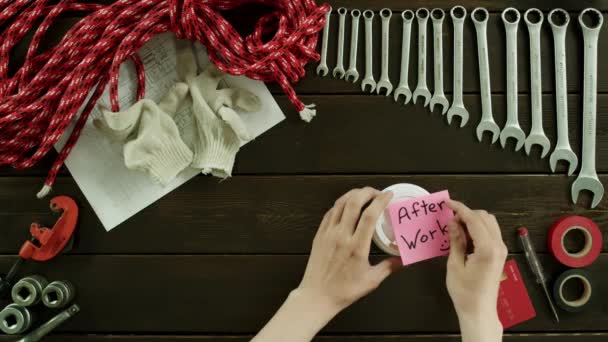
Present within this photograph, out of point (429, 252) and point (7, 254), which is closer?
point (429, 252)

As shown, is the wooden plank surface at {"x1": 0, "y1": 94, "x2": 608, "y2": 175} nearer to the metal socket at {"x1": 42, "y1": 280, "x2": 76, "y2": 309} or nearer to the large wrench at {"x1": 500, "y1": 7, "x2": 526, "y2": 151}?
the large wrench at {"x1": 500, "y1": 7, "x2": 526, "y2": 151}

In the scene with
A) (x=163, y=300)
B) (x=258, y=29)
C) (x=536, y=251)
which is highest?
(x=258, y=29)

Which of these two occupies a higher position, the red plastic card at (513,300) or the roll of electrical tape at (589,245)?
the roll of electrical tape at (589,245)

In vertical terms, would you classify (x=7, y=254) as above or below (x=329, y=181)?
below

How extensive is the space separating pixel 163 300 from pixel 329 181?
0.35m

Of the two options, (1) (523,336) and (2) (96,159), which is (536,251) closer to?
(1) (523,336)

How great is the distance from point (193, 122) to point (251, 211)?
0.59ft

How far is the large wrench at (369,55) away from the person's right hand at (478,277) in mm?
267

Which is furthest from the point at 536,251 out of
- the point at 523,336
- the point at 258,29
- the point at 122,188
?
the point at 122,188

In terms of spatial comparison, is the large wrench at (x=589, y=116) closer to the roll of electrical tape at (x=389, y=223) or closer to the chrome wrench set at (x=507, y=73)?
the chrome wrench set at (x=507, y=73)

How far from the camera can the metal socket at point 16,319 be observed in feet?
2.37

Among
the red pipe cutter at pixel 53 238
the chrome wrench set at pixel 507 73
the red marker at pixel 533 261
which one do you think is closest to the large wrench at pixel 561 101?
the chrome wrench set at pixel 507 73

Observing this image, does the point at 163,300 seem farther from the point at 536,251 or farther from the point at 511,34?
the point at 511,34

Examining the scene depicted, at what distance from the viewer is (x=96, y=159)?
77 cm
